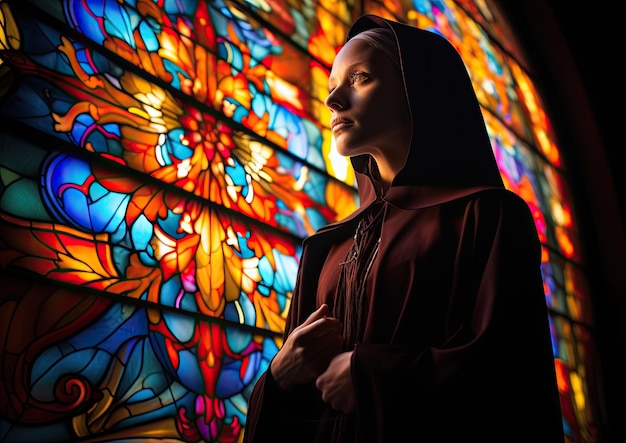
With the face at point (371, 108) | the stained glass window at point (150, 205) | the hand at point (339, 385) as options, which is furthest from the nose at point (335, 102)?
the stained glass window at point (150, 205)

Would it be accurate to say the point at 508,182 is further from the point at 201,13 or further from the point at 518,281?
the point at 518,281

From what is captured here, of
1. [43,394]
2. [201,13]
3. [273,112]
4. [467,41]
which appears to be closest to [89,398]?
[43,394]

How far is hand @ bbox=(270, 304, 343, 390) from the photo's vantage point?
47.9 inches

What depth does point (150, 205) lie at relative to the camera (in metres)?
1.98

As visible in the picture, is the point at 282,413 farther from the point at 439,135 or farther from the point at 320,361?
the point at 439,135

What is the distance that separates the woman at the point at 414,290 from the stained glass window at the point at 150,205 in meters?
0.54

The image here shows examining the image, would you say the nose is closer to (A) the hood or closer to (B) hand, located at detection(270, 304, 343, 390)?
(A) the hood

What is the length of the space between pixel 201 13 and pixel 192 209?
906 mm

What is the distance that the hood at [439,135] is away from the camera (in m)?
1.34

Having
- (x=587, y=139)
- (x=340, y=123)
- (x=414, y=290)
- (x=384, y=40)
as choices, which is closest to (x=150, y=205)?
(x=340, y=123)

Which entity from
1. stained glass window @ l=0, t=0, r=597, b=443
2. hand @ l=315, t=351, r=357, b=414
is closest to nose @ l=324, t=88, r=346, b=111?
hand @ l=315, t=351, r=357, b=414

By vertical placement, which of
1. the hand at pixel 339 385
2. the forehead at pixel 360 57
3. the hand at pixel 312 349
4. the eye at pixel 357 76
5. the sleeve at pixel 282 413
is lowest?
the sleeve at pixel 282 413

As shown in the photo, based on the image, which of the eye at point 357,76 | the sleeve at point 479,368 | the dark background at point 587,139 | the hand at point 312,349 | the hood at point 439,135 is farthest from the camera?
the dark background at point 587,139

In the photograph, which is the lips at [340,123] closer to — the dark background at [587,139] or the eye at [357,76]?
the eye at [357,76]
